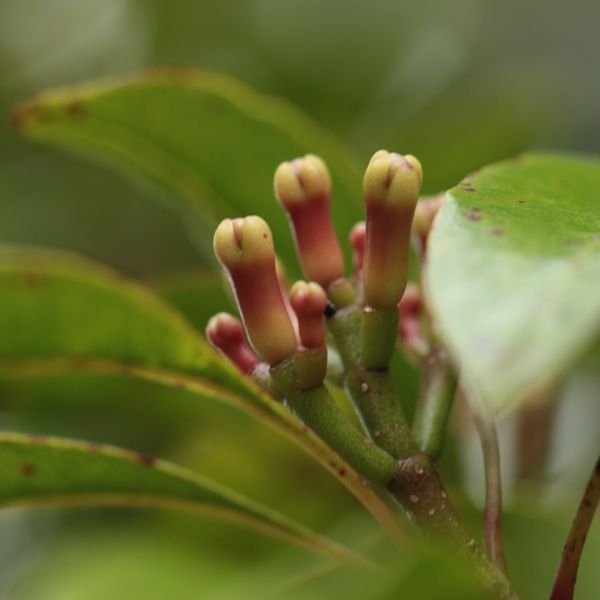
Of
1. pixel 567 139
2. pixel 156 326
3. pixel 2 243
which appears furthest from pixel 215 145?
pixel 567 139

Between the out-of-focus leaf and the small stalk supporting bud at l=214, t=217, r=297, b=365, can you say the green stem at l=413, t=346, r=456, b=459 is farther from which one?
the out-of-focus leaf

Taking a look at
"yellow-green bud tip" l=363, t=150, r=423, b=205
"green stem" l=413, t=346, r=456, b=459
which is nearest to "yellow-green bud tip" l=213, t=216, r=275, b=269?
"yellow-green bud tip" l=363, t=150, r=423, b=205

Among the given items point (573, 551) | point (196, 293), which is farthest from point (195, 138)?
point (573, 551)

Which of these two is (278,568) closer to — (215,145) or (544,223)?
(215,145)

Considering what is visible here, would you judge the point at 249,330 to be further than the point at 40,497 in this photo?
No

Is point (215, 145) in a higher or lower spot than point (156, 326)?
higher

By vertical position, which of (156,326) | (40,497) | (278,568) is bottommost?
(278,568)
